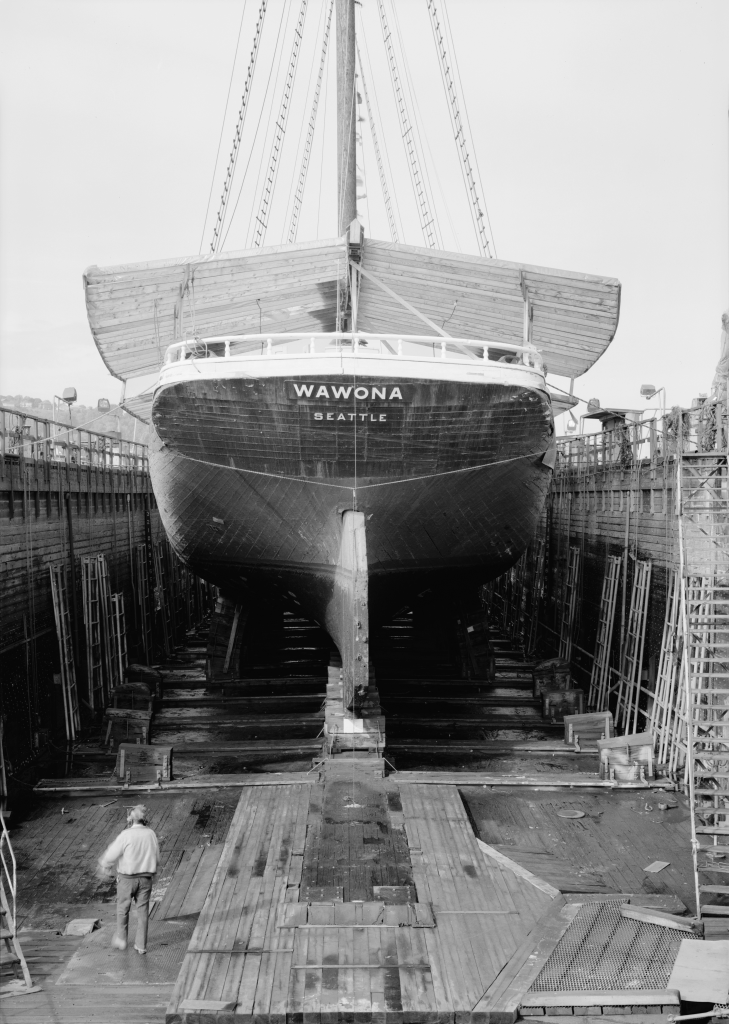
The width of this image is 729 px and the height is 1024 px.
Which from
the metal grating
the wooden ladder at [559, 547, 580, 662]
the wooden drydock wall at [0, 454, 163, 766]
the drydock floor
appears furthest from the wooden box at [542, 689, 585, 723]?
the wooden drydock wall at [0, 454, 163, 766]

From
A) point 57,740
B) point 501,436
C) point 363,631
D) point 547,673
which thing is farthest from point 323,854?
point 547,673

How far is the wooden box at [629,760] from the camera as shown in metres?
8.89

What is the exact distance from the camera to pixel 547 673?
1277 cm

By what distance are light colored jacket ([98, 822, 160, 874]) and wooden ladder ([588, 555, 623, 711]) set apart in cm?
819

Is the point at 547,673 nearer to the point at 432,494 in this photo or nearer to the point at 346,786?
the point at 432,494

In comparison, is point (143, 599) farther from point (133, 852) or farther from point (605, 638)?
point (133, 852)

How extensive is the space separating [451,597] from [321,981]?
810 cm

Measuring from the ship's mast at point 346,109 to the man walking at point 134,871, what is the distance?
39.9 ft

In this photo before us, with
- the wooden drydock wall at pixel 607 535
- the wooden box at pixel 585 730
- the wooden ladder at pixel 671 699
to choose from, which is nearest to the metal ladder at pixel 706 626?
the wooden ladder at pixel 671 699

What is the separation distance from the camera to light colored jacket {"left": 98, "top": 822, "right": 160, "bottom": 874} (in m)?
5.39

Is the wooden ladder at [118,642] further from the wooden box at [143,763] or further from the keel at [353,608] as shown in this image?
the keel at [353,608]

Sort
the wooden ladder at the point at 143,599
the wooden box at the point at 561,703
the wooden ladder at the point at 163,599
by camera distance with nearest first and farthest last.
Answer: the wooden box at the point at 561,703 < the wooden ladder at the point at 143,599 < the wooden ladder at the point at 163,599

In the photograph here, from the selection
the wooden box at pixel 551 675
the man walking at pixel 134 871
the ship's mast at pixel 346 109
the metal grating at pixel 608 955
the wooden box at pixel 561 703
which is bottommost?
the wooden box at pixel 561 703

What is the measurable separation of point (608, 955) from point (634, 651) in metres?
6.22
